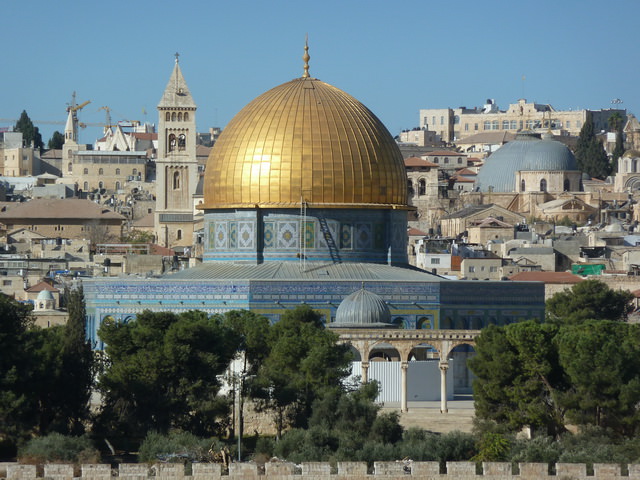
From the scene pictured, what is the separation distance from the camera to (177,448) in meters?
37.8

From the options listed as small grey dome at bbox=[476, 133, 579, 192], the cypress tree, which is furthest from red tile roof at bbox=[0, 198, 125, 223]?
the cypress tree

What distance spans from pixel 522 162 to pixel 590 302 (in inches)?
1780

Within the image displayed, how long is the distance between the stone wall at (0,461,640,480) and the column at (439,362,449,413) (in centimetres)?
1108

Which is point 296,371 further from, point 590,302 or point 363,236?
point 590,302

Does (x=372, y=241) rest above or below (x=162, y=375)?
above

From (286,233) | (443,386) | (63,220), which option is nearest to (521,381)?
(443,386)

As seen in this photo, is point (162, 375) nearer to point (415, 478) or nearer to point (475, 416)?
point (475, 416)

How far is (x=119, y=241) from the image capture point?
99125 millimetres

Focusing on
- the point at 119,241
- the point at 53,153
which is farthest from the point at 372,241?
the point at 53,153

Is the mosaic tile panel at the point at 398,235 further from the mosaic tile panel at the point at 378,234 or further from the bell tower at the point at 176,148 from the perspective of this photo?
the bell tower at the point at 176,148

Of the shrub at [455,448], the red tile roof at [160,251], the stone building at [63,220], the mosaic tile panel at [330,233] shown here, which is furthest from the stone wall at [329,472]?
the stone building at [63,220]

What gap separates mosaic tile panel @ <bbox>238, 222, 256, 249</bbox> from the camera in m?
53.0

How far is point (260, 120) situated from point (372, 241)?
14.0ft

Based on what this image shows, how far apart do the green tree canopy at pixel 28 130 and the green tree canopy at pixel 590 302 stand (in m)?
85.7
